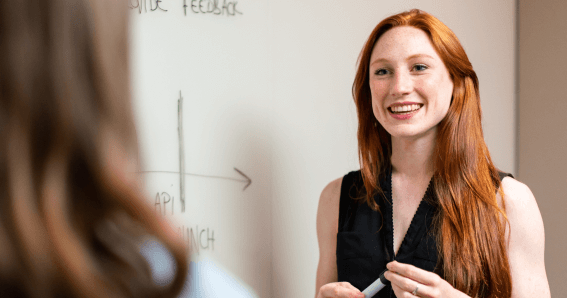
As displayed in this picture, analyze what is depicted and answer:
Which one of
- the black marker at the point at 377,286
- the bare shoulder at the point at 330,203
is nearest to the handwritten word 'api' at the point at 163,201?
the bare shoulder at the point at 330,203

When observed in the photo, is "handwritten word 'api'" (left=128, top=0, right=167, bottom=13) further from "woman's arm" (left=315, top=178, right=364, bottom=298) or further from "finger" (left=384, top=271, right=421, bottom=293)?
"finger" (left=384, top=271, right=421, bottom=293)

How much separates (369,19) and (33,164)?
1.09 m

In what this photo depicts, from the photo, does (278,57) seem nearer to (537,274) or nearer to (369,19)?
(369,19)

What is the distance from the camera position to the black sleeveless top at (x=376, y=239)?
947mm

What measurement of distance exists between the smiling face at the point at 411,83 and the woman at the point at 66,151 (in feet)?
2.51

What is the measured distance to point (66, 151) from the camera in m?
0.24

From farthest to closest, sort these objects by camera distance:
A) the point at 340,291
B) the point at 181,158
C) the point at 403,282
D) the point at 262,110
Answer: the point at 262,110
the point at 181,158
the point at 340,291
the point at 403,282

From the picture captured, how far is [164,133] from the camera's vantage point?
1029mm

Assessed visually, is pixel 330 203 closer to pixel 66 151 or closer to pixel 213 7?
pixel 213 7

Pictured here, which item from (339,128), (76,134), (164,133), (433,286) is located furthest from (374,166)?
(76,134)

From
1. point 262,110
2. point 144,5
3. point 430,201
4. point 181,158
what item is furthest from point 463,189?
point 144,5

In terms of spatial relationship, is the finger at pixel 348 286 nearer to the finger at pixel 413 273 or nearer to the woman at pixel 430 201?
the woman at pixel 430 201

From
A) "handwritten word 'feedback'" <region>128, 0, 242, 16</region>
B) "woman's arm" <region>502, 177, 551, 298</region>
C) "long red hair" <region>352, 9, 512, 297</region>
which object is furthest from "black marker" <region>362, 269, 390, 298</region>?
"handwritten word 'feedback'" <region>128, 0, 242, 16</region>

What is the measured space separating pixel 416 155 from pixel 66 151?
0.89m
